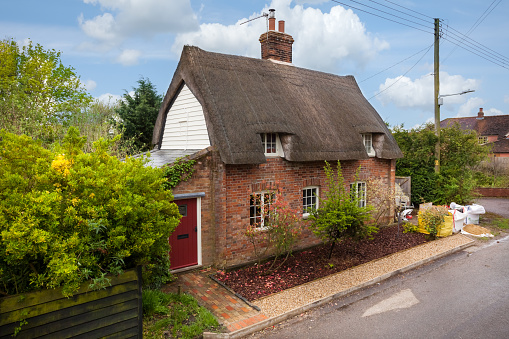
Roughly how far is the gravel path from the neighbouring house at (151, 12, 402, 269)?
2239 mm

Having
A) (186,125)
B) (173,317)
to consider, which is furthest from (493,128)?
(173,317)

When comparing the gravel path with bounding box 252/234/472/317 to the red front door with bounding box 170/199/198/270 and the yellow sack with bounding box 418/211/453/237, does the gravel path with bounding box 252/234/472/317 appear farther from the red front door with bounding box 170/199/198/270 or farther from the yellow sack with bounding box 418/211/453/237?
the red front door with bounding box 170/199/198/270

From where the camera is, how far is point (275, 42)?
13.8m

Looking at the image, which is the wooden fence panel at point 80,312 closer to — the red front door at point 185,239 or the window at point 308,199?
the red front door at point 185,239

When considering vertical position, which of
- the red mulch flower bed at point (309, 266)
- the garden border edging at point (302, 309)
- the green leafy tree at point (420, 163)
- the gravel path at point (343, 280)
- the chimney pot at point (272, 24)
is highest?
the chimney pot at point (272, 24)

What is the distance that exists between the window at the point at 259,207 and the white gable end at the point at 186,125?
224cm

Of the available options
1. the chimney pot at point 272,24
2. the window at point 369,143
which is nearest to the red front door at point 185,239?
the window at point 369,143

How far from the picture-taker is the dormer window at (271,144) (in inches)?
407

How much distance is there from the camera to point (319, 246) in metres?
11.7

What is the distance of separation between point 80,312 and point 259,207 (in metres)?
6.21

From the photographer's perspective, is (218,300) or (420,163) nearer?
(218,300)

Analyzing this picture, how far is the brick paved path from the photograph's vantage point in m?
6.60

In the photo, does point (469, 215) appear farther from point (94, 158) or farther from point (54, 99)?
point (54, 99)

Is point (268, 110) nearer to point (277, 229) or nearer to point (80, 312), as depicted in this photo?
point (277, 229)
